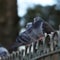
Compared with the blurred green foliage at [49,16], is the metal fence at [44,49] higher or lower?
lower

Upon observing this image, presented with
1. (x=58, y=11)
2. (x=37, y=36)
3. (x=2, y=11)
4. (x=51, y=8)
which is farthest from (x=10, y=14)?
(x=58, y=11)

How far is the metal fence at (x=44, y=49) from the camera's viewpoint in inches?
80.1

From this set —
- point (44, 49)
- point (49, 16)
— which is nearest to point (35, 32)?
point (44, 49)

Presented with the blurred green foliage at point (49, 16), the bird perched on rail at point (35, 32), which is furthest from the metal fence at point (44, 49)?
the blurred green foliage at point (49, 16)

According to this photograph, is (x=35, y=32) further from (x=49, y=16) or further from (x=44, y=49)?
(x=49, y=16)

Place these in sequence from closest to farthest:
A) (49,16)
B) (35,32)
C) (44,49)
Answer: (44,49), (35,32), (49,16)

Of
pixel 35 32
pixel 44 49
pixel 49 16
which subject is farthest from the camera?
pixel 49 16

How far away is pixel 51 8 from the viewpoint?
4.73 m

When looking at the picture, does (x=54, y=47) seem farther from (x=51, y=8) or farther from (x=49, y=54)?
(x=51, y=8)

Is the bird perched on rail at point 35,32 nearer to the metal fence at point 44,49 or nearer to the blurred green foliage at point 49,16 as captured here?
the metal fence at point 44,49

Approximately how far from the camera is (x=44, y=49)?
220 cm

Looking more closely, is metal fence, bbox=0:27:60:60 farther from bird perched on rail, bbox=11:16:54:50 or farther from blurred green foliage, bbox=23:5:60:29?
blurred green foliage, bbox=23:5:60:29

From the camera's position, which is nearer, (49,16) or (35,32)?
(35,32)

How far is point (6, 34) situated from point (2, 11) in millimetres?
157
